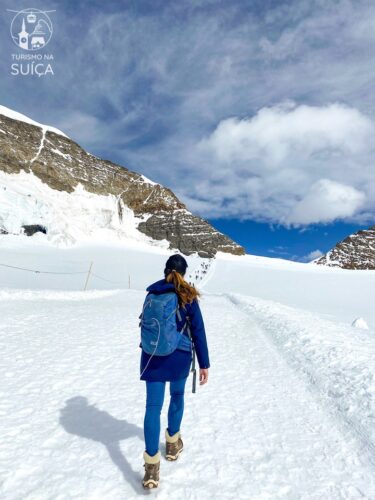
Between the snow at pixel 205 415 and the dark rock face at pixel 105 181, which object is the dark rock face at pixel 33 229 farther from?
the snow at pixel 205 415

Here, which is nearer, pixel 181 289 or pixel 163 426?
pixel 181 289

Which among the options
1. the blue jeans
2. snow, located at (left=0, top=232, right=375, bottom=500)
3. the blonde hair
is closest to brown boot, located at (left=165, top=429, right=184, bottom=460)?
snow, located at (left=0, top=232, right=375, bottom=500)

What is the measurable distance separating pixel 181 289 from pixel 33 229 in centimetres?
6500

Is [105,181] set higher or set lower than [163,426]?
higher

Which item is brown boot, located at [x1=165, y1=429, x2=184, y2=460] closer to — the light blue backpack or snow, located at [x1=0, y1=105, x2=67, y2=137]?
the light blue backpack

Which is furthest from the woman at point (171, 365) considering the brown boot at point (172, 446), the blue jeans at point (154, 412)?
the brown boot at point (172, 446)

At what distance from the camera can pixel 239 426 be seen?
486cm

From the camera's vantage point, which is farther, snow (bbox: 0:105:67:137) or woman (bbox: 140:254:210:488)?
snow (bbox: 0:105:67:137)

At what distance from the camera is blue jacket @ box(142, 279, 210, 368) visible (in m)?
3.57

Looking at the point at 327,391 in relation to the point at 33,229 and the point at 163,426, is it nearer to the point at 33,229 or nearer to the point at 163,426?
the point at 163,426

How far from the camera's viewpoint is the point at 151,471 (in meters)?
3.48

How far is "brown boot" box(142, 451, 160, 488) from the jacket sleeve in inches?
39.5

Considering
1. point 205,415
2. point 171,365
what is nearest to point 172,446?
point 171,365

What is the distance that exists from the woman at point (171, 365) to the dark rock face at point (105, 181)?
9753cm
